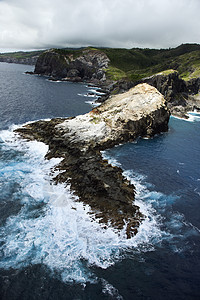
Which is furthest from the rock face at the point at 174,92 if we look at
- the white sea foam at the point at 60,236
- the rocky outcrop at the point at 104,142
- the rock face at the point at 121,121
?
the white sea foam at the point at 60,236

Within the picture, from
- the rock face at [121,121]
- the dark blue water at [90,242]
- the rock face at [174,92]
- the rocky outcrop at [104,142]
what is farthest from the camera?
the rock face at [174,92]

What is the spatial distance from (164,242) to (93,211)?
995 centimetres

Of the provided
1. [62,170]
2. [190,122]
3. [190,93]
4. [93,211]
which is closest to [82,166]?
[62,170]

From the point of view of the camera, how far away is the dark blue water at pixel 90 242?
57.6 feet

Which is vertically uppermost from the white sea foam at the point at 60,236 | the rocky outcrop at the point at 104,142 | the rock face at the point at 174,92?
the rock face at the point at 174,92

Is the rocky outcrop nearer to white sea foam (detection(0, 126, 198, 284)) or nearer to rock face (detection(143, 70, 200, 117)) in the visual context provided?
white sea foam (detection(0, 126, 198, 284))

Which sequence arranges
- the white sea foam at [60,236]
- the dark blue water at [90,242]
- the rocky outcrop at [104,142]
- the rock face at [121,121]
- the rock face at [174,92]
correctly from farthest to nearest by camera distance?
the rock face at [174,92] < the rock face at [121,121] < the rocky outcrop at [104,142] < the white sea foam at [60,236] < the dark blue water at [90,242]

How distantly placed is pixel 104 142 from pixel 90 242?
95.3ft

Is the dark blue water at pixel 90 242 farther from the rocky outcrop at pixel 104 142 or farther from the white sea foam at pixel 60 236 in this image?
the rocky outcrop at pixel 104 142

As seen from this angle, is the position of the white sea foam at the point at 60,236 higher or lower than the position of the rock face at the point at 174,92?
lower

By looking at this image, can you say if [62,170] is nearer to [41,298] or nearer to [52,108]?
[41,298]

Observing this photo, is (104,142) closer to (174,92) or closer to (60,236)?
(60,236)

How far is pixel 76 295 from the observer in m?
16.8

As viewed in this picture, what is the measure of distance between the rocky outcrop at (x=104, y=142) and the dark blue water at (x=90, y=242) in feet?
6.28
